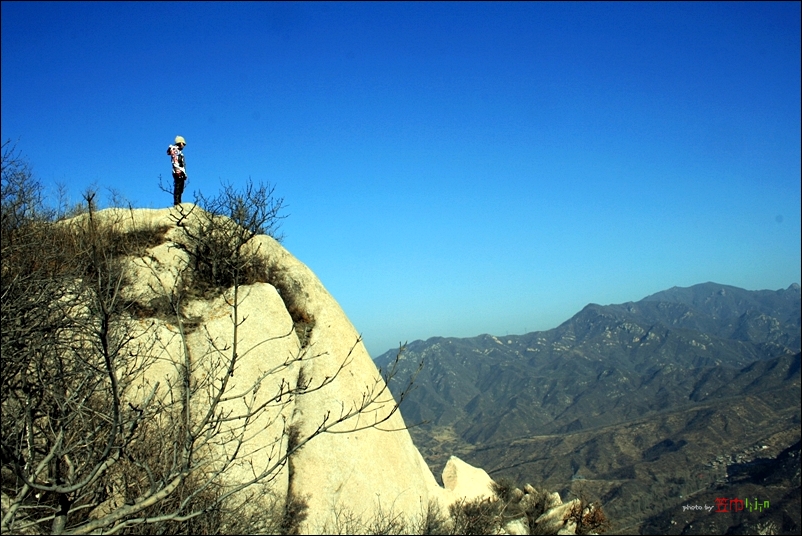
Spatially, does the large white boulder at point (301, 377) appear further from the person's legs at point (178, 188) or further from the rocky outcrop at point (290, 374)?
the person's legs at point (178, 188)

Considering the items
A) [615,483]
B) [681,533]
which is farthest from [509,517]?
[615,483]

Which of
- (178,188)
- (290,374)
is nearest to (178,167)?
(178,188)

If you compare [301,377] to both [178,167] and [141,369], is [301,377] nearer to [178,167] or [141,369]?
[141,369]

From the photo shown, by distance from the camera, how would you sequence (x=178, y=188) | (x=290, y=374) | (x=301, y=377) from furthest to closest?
(x=178, y=188), (x=301, y=377), (x=290, y=374)

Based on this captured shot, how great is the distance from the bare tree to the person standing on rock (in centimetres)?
87

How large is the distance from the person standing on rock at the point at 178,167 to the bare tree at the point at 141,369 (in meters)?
0.87

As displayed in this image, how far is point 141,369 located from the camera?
12141 mm

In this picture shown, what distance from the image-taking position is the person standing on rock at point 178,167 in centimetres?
1686

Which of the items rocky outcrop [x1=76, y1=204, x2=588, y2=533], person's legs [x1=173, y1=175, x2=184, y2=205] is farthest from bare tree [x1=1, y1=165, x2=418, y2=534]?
person's legs [x1=173, y1=175, x2=184, y2=205]

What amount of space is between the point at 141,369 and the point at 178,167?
745 cm

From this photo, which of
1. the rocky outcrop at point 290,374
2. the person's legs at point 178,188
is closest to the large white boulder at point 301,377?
the rocky outcrop at point 290,374

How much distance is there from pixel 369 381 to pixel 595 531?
40.7ft

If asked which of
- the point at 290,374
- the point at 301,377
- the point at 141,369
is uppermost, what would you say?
the point at 141,369

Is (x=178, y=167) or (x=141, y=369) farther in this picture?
(x=178, y=167)
